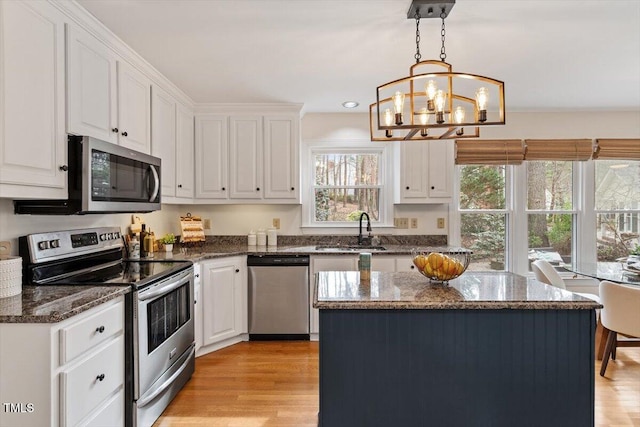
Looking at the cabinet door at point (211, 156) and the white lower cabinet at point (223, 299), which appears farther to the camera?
the cabinet door at point (211, 156)

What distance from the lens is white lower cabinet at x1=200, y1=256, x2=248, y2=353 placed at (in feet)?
10.8

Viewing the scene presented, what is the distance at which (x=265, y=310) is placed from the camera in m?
3.61

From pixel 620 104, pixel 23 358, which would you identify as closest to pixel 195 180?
pixel 23 358

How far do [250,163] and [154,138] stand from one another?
3.43 feet

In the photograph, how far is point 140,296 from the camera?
2.07m

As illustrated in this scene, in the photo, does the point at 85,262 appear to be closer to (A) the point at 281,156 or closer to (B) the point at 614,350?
(A) the point at 281,156

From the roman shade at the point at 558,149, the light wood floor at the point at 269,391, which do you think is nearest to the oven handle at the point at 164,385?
the light wood floor at the point at 269,391

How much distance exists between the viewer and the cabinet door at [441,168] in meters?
3.99

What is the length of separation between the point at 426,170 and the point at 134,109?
2746mm

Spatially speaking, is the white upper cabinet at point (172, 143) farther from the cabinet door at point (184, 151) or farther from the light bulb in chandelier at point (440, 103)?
the light bulb in chandelier at point (440, 103)

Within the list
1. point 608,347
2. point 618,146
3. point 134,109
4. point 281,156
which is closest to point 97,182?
point 134,109

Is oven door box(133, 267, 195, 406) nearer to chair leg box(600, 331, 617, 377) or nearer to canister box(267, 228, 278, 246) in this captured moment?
canister box(267, 228, 278, 246)

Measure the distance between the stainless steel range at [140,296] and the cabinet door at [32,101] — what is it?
1.57ft

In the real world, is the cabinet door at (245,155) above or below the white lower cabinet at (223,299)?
above
